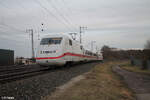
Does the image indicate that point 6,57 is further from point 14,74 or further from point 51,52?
point 14,74

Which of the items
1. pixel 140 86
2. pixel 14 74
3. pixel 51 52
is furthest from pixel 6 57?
pixel 140 86

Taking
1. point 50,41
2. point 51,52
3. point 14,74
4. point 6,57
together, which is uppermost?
point 50,41

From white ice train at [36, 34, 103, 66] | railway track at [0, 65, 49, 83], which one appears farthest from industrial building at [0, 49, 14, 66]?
white ice train at [36, 34, 103, 66]

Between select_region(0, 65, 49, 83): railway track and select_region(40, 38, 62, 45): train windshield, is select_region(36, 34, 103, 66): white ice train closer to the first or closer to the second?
select_region(40, 38, 62, 45): train windshield

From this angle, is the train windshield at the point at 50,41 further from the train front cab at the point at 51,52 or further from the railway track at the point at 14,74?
the railway track at the point at 14,74

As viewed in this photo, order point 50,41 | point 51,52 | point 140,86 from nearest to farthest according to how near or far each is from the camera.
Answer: point 140,86
point 51,52
point 50,41

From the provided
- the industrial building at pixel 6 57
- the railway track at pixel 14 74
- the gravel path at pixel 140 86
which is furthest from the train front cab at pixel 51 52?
the industrial building at pixel 6 57

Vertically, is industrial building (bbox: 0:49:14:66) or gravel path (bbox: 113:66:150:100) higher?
industrial building (bbox: 0:49:14:66)

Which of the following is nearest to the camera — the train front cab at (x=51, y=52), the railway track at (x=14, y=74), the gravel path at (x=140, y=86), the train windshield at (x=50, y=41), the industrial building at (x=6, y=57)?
the gravel path at (x=140, y=86)

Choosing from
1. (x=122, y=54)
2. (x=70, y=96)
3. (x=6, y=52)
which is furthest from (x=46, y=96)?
(x=122, y=54)

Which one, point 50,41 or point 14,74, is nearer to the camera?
point 14,74

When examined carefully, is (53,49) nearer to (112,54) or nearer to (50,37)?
(50,37)

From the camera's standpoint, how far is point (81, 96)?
6.14 meters

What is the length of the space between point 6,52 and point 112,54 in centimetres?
7240
